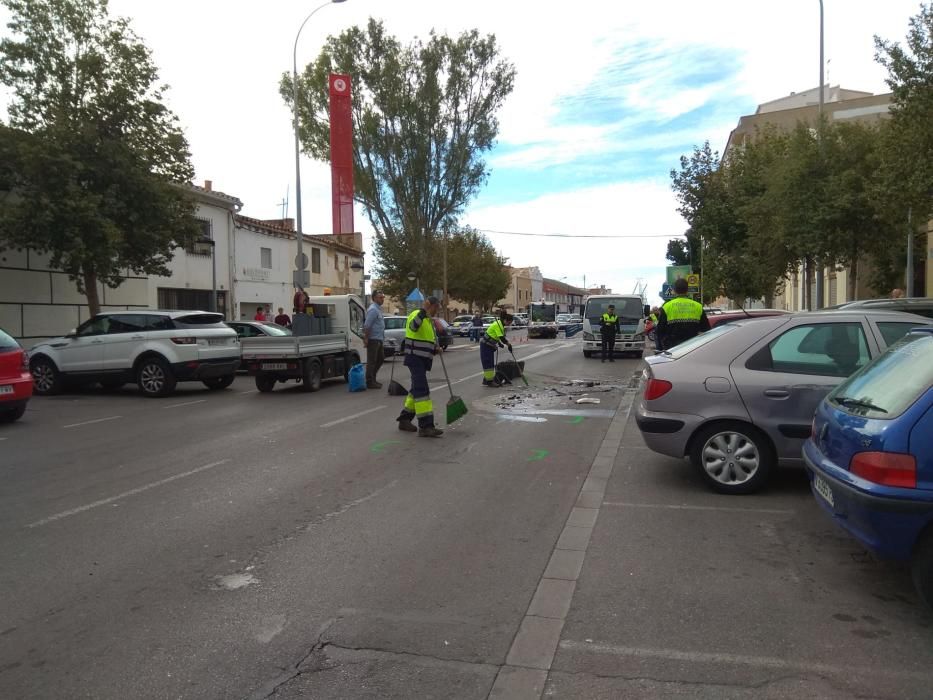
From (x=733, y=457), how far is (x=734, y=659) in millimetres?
3217

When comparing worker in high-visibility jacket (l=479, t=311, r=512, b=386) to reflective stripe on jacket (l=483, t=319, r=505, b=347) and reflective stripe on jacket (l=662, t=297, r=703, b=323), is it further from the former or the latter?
reflective stripe on jacket (l=662, t=297, r=703, b=323)

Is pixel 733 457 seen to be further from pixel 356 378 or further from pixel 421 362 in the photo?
pixel 356 378

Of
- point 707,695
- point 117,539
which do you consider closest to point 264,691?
point 707,695

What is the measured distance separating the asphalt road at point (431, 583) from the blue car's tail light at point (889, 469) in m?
0.75

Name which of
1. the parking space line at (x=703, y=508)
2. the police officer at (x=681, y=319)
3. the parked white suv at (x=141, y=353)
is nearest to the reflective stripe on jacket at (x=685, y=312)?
the police officer at (x=681, y=319)

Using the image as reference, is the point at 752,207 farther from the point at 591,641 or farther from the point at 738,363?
the point at 591,641

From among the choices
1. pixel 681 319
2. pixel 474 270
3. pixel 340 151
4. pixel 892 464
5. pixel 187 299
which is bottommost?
pixel 892 464

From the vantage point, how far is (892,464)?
376 centimetres

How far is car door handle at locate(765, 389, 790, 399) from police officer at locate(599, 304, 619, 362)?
17.0 m

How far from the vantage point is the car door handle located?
6.28 m

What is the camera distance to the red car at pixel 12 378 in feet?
35.8

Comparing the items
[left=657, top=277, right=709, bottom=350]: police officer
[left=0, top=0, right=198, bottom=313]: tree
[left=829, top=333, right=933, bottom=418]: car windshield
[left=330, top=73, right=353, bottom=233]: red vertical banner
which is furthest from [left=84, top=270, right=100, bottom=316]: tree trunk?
[left=829, top=333, right=933, bottom=418]: car windshield

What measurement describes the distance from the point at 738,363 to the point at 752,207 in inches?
650

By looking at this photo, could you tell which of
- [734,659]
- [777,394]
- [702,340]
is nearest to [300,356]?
[702,340]
